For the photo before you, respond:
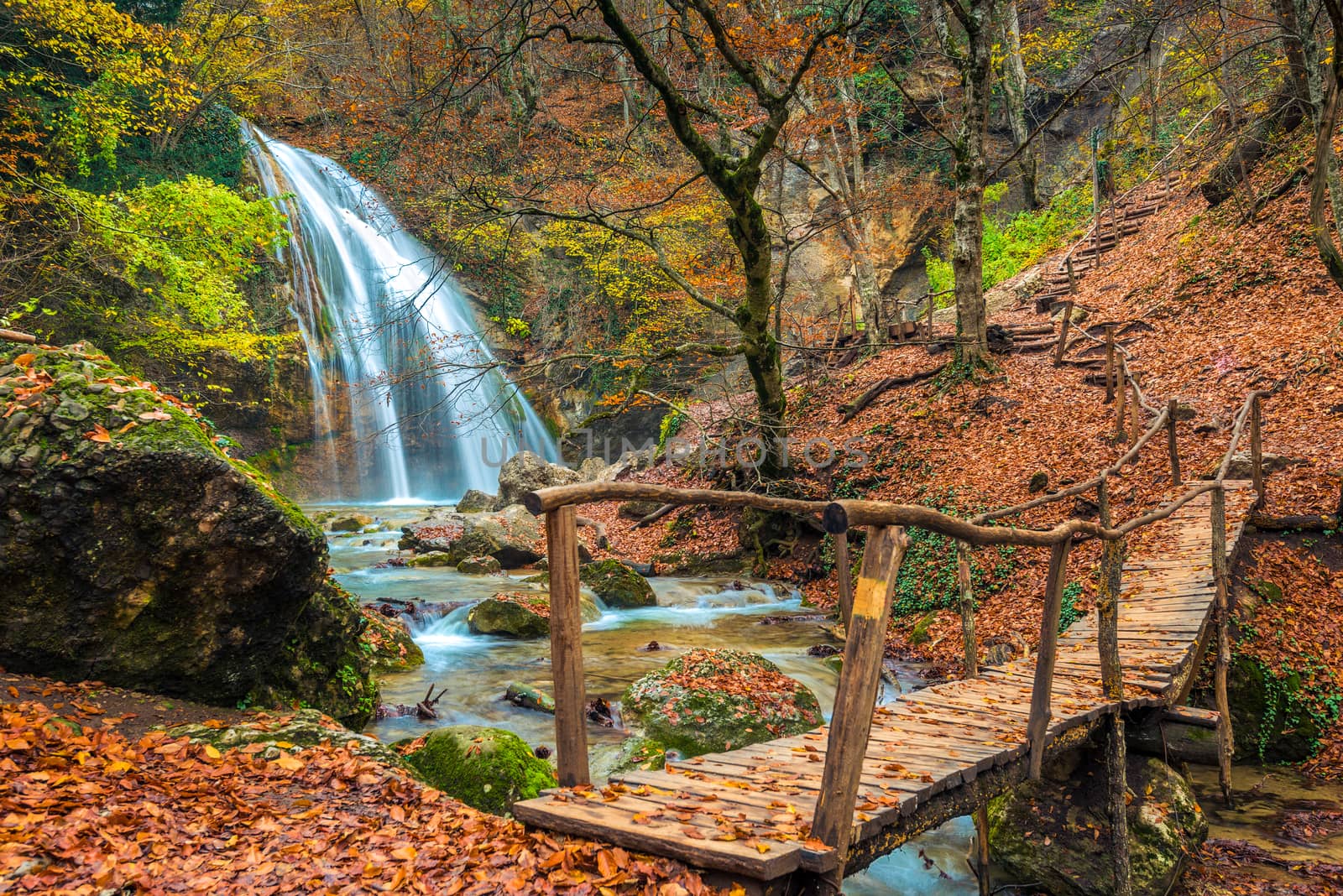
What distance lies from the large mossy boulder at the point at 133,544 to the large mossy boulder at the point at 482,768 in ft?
4.73

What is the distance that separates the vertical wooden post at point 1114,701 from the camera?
4883 mm

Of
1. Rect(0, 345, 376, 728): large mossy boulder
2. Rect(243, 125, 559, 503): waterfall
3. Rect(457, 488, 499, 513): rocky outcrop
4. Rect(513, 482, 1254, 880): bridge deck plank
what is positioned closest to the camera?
Rect(513, 482, 1254, 880): bridge deck plank

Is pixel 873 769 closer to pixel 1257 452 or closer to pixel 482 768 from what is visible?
pixel 482 768

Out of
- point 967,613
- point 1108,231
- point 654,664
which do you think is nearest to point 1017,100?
point 1108,231

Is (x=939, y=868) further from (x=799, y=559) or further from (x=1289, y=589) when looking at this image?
(x=799, y=559)

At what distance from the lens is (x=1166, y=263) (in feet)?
56.7

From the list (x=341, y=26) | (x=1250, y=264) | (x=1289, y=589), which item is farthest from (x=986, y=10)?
(x=341, y=26)

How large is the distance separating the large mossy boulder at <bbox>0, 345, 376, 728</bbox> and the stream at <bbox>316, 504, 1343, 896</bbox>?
79.5 inches

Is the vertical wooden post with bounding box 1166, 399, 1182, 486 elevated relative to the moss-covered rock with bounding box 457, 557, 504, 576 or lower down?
elevated

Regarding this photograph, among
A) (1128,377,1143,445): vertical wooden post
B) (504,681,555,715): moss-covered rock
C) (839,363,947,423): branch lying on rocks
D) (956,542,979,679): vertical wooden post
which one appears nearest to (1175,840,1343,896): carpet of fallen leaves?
(956,542,979,679): vertical wooden post

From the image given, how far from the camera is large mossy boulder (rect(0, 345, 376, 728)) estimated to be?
187 inches

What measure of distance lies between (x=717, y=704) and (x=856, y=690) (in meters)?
4.12

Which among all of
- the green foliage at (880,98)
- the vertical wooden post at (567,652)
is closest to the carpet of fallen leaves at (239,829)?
the vertical wooden post at (567,652)

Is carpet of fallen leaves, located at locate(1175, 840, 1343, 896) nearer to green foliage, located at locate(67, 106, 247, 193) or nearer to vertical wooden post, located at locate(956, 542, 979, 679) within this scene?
vertical wooden post, located at locate(956, 542, 979, 679)
